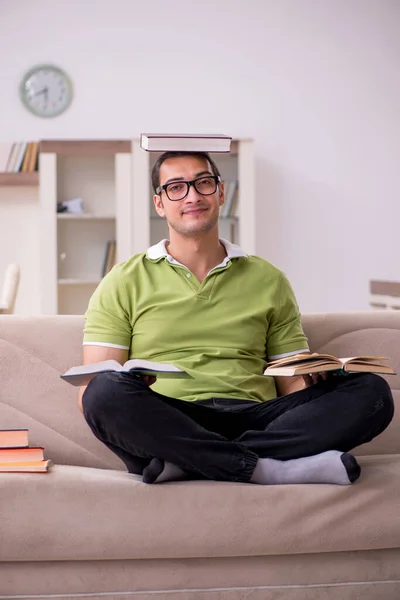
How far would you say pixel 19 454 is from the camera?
196cm

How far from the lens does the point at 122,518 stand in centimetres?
180

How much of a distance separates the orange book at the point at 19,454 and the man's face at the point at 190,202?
2.30 ft

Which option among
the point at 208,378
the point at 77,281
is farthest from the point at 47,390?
the point at 77,281

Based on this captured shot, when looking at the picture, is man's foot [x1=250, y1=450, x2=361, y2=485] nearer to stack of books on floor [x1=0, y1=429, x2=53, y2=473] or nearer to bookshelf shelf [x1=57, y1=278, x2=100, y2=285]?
stack of books on floor [x1=0, y1=429, x2=53, y2=473]

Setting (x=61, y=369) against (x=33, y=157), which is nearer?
(x=61, y=369)

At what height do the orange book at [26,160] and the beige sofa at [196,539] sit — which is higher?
the orange book at [26,160]

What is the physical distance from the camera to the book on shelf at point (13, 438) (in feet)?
6.53

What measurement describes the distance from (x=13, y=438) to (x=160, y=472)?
14.4 inches

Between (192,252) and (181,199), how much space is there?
14 cm

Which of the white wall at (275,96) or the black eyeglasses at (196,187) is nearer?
the black eyeglasses at (196,187)

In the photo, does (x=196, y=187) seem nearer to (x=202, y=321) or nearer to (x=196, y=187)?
(x=196, y=187)

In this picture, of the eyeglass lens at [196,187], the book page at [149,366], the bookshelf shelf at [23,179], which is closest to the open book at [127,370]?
the book page at [149,366]

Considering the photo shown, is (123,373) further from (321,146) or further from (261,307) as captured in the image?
(321,146)

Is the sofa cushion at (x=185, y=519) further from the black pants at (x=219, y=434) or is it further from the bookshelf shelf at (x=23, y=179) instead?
the bookshelf shelf at (x=23, y=179)
